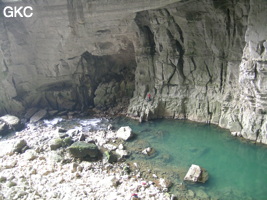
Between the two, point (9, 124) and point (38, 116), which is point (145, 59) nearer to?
point (38, 116)

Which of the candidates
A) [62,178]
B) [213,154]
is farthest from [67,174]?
[213,154]

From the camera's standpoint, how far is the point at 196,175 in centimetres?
941

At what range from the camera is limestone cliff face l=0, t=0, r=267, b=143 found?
38.0 ft

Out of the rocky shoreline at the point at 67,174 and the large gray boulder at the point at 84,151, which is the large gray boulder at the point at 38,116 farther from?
the large gray boulder at the point at 84,151

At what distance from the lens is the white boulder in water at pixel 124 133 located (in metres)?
12.6

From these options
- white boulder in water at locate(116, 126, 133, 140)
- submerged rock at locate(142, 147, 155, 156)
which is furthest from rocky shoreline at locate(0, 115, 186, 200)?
submerged rock at locate(142, 147, 155, 156)

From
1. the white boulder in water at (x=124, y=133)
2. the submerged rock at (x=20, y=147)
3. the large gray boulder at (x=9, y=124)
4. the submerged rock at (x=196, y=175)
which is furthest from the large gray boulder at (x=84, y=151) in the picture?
the large gray boulder at (x=9, y=124)

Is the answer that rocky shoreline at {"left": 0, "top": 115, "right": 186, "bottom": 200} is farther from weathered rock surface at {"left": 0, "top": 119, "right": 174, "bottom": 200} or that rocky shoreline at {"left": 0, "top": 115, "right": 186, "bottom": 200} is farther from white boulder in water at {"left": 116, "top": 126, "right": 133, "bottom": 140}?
white boulder in water at {"left": 116, "top": 126, "right": 133, "bottom": 140}

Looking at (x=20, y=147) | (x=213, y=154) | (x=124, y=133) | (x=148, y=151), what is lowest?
(x=213, y=154)

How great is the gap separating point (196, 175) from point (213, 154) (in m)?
2.31

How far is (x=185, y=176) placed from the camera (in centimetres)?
953

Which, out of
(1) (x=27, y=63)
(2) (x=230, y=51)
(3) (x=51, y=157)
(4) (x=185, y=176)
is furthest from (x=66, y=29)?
(4) (x=185, y=176)

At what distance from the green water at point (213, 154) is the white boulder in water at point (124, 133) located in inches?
19.6

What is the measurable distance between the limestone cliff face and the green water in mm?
730
